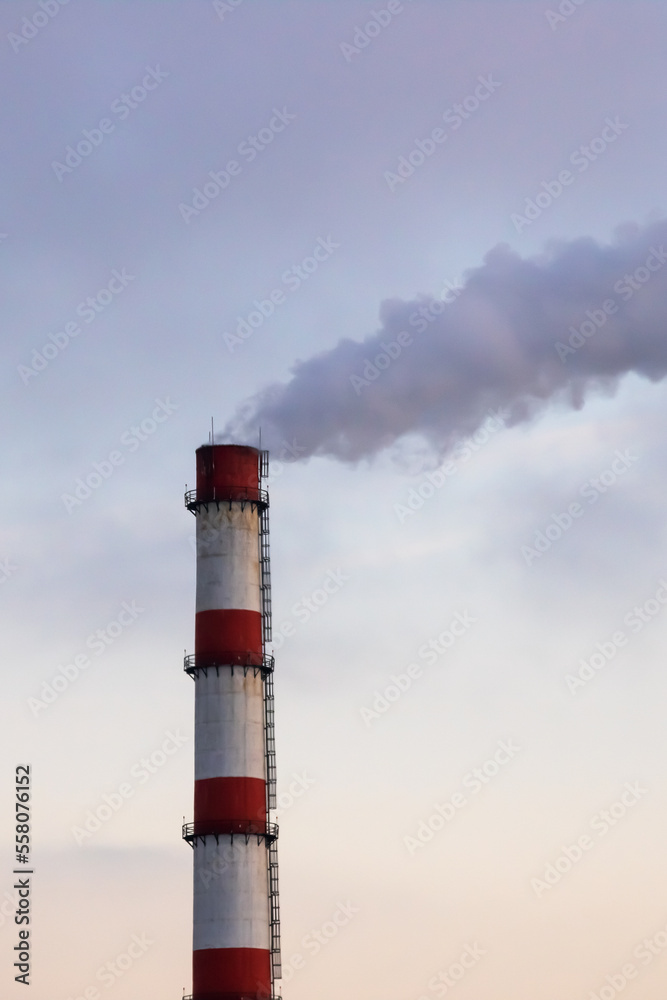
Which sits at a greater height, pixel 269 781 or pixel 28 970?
pixel 269 781

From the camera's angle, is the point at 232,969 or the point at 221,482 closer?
the point at 232,969

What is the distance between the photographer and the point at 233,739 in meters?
47.3

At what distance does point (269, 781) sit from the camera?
47.8 meters

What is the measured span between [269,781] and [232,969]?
521 cm

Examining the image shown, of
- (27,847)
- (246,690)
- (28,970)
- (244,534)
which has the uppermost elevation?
(244,534)

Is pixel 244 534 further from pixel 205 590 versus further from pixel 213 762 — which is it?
pixel 213 762

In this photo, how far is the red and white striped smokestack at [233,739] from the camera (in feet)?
151

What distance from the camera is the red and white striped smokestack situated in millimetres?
46125

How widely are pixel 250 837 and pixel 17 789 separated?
6.62 meters

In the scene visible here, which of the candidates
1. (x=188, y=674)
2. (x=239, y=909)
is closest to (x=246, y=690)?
(x=188, y=674)

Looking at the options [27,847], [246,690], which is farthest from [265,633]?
[27,847]

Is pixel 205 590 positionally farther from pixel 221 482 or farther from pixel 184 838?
pixel 184 838

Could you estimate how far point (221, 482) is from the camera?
49031 millimetres

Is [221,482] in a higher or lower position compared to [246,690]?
higher
